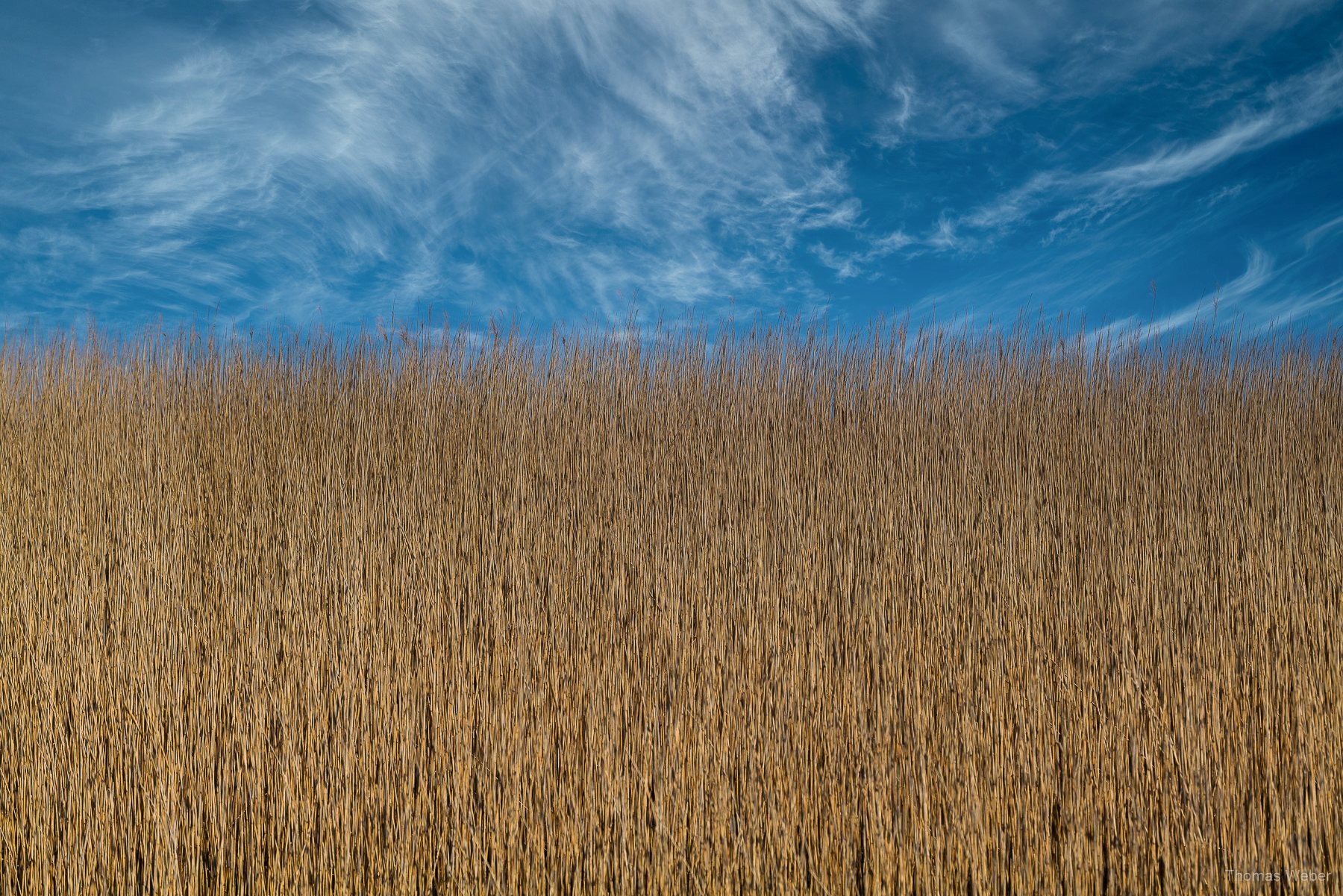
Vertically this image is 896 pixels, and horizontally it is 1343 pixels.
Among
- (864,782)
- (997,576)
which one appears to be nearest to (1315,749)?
(997,576)

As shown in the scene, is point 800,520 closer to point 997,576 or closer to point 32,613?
point 997,576

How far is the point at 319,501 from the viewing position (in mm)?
3668

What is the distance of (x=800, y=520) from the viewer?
3.51m

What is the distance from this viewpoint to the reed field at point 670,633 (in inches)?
80.4

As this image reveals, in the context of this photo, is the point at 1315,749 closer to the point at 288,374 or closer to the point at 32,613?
the point at 32,613

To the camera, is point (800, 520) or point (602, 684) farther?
point (800, 520)

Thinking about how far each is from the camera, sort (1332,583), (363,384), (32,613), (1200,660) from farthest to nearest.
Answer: (363,384) < (1332,583) < (32,613) < (1200,660)

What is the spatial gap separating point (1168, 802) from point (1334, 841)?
0.43 meters

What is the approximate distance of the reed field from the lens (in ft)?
6.70

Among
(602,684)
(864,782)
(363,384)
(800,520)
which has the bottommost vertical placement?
(864,782)

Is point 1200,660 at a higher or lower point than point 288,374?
lower

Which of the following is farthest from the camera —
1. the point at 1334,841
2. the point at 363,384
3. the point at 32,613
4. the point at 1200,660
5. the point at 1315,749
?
the point at 363,384

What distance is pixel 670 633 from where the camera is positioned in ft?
8.84

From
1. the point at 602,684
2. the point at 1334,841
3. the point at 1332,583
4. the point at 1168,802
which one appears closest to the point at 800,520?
the point at 602,684
